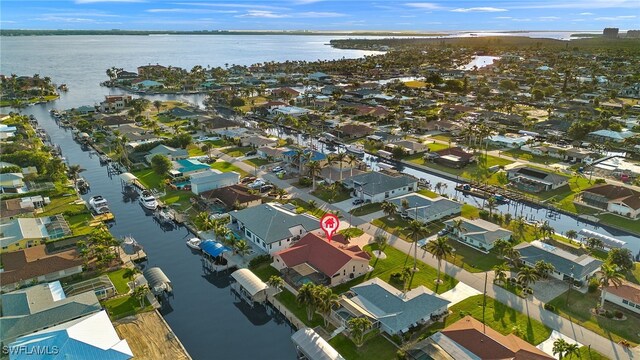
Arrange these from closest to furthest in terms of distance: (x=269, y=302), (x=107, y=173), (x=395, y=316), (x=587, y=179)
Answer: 1. (x=395, y=316)
2. (x=269, y=302)
3. (x=587, y=179)
4. (x=107, y=173)

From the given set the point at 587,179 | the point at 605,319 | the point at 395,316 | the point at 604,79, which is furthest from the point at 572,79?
the point at 395,316

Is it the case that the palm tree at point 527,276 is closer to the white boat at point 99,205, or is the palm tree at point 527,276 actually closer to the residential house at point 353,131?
the white boat at point 99,205

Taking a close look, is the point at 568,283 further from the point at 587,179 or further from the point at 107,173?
the point at 107,173

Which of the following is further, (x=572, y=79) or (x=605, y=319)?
(x=572, y=79)

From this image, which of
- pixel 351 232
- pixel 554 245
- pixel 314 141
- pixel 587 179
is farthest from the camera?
pixel 314 141

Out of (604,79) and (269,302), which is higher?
(604,79)

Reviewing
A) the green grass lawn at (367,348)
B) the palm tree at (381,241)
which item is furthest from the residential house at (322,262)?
the green grass lawn at (367,348)

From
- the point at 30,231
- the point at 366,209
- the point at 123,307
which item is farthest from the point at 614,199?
the point at 30,231

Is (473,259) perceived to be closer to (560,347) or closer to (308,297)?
(560,347)
